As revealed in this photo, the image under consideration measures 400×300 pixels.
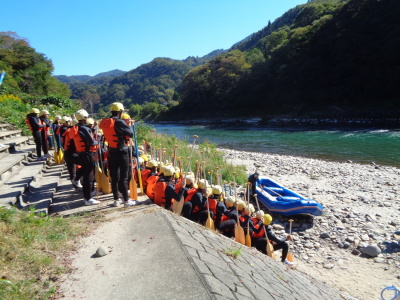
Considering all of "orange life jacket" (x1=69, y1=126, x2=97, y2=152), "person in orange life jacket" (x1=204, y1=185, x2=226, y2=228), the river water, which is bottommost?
the river water

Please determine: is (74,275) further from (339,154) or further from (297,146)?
(297,146)

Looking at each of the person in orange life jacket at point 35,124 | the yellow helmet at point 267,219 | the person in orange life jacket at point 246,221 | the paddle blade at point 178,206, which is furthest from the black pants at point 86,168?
the person in orange life jacket at point 35,124

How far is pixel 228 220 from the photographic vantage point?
540cm

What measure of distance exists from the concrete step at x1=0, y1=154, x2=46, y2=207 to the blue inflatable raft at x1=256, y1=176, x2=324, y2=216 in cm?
649

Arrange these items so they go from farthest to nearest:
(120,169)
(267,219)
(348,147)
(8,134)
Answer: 1. (348,147)
2. (8,134)
3. (267,219)
4. (120,169)

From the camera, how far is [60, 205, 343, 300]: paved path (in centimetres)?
230

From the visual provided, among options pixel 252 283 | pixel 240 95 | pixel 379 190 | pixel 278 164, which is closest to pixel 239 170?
pixel 278 164

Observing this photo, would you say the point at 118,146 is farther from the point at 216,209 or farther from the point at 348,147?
the point at 348,147

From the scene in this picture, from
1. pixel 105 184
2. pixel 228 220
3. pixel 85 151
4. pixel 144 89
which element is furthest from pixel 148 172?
pixel 144 89

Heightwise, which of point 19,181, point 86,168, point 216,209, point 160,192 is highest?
point 86,168

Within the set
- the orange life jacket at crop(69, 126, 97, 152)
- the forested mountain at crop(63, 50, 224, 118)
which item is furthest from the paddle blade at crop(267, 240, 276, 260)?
the forested mountain at crop(63, 50, 224, 118)

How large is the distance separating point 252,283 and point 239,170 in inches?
364

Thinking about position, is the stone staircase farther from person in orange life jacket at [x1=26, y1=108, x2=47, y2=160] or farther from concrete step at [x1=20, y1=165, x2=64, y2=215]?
person in orange life jacket at [x1=26, y1=108, x2=47, y2=160]

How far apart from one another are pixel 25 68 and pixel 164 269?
3844cm
